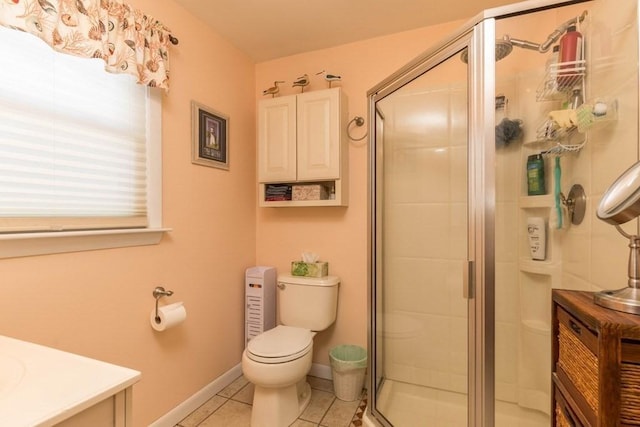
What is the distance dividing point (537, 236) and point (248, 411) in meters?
1.80

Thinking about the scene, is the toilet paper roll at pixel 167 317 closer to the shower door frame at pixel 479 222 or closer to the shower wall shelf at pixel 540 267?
the shower door frame at pixel 479 222

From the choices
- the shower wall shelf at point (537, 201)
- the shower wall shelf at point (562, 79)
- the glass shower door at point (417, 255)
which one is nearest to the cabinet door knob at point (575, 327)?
the glass shower door at point (417, 255)

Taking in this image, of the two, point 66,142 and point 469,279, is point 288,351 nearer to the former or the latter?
point 469,279

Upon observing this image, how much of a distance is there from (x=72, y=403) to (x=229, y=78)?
202 centimetres

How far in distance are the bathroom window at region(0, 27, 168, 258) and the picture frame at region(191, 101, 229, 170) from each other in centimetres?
25

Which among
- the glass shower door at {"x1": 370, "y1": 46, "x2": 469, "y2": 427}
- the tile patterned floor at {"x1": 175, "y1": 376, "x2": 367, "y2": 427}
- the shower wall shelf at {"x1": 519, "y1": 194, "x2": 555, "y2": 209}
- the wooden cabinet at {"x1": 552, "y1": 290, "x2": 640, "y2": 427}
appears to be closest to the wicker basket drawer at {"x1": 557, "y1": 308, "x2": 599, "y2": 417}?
the wooden cabinet at {"x1": 552, "y1": 290, "x2": 640, "y2": 427}

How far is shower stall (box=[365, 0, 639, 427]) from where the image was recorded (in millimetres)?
1030

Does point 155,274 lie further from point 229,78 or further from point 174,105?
point 229,78

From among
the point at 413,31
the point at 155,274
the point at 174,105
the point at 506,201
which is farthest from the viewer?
the point at 413,31

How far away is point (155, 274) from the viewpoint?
158 cm

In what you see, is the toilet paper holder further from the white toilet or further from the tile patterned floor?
the tile patterned floor

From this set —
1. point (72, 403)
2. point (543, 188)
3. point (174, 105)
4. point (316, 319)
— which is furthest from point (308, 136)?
point (72, 403)

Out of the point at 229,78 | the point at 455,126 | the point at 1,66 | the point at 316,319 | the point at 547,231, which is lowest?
the point at 316,319

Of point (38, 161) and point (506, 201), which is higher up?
point (38, 161)
